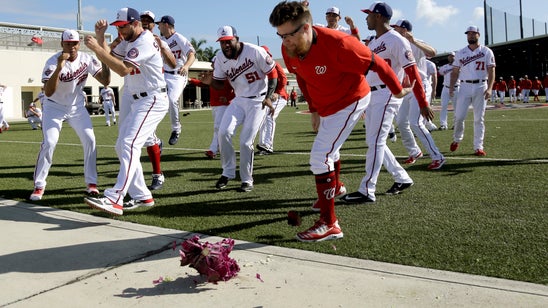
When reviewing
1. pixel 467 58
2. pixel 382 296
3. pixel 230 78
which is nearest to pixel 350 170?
pixel 230 78

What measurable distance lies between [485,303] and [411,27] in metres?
5.95

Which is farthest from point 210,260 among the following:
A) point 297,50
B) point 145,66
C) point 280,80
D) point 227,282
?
point 280,80

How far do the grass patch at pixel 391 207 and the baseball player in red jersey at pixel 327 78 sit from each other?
38 centimetres

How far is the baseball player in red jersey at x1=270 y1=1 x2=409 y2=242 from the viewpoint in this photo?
3.92 meters

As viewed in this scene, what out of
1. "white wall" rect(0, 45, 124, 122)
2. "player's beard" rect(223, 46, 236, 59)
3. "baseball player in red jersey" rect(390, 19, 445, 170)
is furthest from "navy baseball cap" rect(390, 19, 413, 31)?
"white wall" rect(0, 45, 124, 122)

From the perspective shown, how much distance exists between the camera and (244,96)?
669cm

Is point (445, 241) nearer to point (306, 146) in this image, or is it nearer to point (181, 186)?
point (181, 186)

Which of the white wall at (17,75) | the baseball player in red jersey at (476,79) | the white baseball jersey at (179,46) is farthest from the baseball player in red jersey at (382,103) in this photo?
the white wall at (17,75)

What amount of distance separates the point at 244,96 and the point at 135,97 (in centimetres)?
155

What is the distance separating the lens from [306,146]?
38.2 ft

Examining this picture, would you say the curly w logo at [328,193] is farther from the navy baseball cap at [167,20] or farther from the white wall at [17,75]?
the white wall at [17,75]

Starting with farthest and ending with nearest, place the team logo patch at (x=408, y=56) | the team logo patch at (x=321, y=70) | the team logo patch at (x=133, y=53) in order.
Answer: the team logo patch at (x=408, y=56), the team logo patch at (x=133, y=53), the team logo patch at (x=321, y=70)

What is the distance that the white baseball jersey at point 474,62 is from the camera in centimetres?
922

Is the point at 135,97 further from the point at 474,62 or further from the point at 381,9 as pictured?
the point at 474,62
